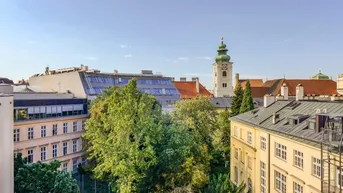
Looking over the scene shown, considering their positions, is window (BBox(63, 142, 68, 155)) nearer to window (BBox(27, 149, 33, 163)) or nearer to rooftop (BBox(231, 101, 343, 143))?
window (BBox(27, 149, 33, 163))

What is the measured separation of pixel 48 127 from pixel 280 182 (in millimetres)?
24040

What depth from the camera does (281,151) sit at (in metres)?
20.3

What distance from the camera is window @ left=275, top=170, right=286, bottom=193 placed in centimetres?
1992

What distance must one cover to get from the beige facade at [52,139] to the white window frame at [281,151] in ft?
77.0

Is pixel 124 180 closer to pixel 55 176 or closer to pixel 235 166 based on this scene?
pixel 55 176

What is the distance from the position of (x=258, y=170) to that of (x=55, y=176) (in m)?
15.9

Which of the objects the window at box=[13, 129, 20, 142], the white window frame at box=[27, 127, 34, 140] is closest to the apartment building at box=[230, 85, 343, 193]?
the white window frame at box=[27, 127, 34, 140]

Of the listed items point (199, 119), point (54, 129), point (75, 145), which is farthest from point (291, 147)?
point (75, 145)

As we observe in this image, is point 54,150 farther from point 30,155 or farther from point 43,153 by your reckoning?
point 30,155

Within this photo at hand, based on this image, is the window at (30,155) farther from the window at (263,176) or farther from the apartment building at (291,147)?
the window at (263,176)

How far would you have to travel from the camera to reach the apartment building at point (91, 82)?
44.7 meters

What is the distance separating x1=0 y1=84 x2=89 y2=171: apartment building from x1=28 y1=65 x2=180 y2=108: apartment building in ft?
23.7

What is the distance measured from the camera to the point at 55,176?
67.0 ft

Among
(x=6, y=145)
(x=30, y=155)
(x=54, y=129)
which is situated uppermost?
(x=6, y=145)
